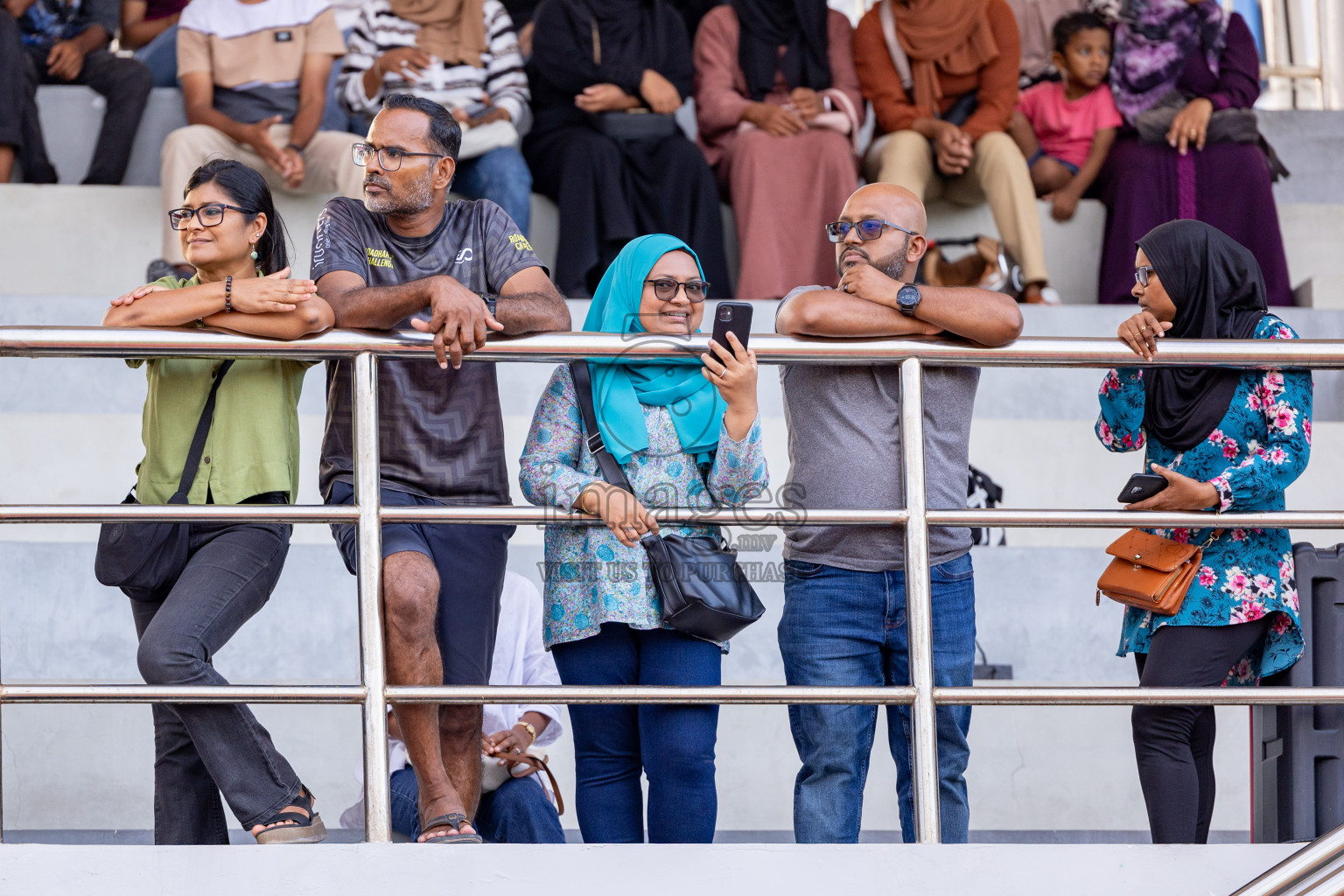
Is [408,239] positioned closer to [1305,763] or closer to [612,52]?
[1305,763]

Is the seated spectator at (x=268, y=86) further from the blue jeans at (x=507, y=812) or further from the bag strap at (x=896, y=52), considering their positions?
the blue jeans at (x=507, y=812)

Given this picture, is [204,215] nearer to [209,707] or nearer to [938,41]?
[209,707]

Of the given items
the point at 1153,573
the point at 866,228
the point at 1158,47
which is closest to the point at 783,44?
the point at 1158,47

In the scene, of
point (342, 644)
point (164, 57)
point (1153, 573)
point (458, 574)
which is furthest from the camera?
point (164, 57)

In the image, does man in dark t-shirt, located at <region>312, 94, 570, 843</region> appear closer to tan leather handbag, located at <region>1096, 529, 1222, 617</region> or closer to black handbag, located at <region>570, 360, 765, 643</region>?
black handbag, located at <region>570, 360, 765, 643</region>

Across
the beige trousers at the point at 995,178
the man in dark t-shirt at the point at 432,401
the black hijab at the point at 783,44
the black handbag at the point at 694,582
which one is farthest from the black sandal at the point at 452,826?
the black hijab at the point at 783,44

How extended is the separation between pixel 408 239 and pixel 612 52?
3003 mm

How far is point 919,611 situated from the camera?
244 centimetres

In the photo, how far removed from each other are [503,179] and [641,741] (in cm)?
316

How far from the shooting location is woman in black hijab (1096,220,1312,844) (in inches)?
107

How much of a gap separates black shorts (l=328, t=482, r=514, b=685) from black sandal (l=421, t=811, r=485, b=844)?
0.26m

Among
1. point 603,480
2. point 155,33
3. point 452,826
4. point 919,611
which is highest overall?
point 155,33
